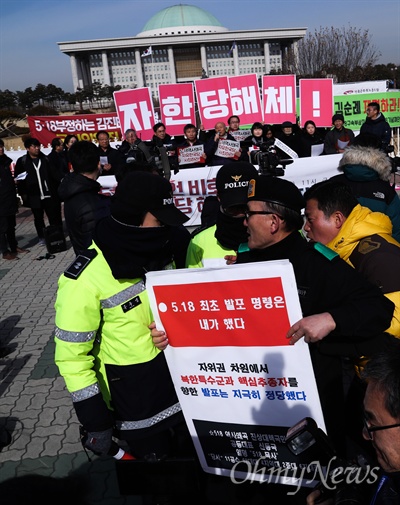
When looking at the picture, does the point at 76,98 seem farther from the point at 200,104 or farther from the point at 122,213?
the point at 122,213

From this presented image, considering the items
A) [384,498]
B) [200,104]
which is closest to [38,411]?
[384,498]

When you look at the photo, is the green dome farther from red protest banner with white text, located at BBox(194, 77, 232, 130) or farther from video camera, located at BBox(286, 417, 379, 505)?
video camera, located at BBox(286, 417, 379, 505)

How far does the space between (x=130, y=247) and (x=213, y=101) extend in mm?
11039

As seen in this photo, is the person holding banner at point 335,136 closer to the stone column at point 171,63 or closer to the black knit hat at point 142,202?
the black knit hat at point 142,202

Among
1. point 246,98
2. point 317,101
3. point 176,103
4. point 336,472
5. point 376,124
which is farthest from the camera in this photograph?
point 317,101

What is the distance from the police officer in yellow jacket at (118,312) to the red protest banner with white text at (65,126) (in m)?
13.8

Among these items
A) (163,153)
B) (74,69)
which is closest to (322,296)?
(163,153)

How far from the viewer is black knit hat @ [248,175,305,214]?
2.12 metres

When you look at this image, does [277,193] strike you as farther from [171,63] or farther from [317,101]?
[171,63]

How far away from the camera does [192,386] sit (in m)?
2.19

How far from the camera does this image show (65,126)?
15.4 m

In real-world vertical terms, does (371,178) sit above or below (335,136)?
above

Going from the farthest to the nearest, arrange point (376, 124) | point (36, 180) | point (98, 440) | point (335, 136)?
point (376, 124)
point (335, 136)
point (36, 180)
point (98, 440)

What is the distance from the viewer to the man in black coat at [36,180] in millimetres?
8648
